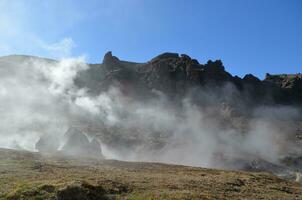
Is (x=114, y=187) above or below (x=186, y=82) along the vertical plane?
below

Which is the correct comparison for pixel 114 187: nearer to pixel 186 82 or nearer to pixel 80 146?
pixel 80 146

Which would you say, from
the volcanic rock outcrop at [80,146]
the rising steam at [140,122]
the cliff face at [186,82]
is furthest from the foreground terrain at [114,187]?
the cliff face at [186,82]

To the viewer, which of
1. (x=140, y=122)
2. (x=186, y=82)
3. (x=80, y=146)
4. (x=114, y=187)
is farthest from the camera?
(x=186, y=82)

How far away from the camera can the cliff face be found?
604 ft

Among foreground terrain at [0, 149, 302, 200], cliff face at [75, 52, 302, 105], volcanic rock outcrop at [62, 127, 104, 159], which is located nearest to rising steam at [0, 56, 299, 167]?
cliff face at [75, 52, 302, 105]

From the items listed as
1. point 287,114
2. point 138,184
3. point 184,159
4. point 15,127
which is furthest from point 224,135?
point 138,184

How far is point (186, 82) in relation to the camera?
183m

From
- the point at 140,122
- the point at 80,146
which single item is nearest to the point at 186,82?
the point at 140,122

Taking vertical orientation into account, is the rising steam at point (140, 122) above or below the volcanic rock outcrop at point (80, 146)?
above

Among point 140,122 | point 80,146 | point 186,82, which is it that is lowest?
point 80,146

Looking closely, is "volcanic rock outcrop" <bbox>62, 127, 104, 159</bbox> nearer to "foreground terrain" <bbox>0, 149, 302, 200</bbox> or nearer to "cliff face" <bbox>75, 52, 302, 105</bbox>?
"foreground terrain" <bbox>0, 149, 302, 200</bbox>

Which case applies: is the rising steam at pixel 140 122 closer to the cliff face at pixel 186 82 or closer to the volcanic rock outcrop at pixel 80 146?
the cliff face at pixel 186 82

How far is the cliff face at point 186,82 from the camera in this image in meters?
184

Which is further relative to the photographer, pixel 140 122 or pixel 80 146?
pixel 140 122
